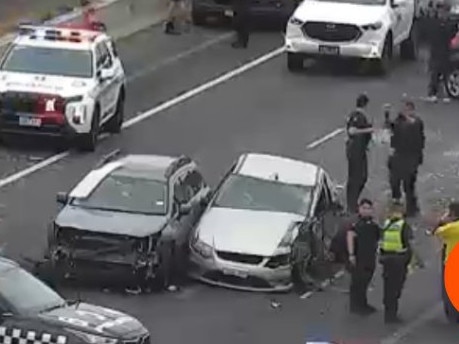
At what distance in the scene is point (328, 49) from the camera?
35062 millimetres

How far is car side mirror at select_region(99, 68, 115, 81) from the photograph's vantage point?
2952 cm

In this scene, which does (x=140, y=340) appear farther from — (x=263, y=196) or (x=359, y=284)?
(x=263, y=196)

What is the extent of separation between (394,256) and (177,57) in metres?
15.9

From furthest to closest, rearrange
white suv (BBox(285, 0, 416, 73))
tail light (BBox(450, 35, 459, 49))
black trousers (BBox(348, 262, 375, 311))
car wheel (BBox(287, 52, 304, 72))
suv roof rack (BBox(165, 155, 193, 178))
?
car wheel (BBox(287, 52, 304, 72)) → white suv (BBox(285, 0, 416, 73)) → tail light (BBox(450, 35, 459, 49)) → suv roof rack (BBox(165, 155, 193, 178)) → black trousers (BBox(348, 262, 375, 311))

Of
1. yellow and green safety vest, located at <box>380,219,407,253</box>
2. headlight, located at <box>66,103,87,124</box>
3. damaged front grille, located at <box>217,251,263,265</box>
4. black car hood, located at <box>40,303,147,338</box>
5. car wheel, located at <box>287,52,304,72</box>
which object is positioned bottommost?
car wheel, located at <box>287,52,304,72</box>

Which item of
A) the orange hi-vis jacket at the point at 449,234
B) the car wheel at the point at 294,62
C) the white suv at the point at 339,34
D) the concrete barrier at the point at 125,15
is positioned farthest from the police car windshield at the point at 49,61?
the orange hi-vis jacket at the point at 449,234

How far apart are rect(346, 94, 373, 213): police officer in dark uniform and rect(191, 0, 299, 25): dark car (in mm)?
12587

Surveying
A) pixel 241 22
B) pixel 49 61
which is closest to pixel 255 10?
pixel 241 22

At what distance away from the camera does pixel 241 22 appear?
120ft

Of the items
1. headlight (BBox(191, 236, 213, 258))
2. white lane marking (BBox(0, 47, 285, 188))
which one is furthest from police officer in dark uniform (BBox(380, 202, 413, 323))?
white lane marking (BBox(0, 47, 285, 188))

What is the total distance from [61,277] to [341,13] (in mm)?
14795

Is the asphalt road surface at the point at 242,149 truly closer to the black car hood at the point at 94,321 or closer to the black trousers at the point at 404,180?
the black trousers at the point at 404,180

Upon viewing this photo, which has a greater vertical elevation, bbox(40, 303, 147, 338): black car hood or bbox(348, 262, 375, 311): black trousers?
bbox(40, 303, 147, 338): black car hood

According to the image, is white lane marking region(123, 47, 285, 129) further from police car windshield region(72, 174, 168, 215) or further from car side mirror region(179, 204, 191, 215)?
car side mirror region(179, 204, 191, 215)
